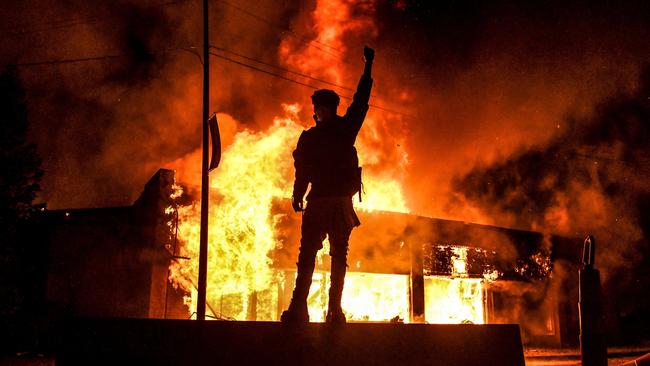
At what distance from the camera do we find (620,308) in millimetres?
26906

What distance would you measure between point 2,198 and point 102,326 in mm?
24283

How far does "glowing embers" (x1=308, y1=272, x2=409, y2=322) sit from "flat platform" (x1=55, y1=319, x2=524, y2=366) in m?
13.0

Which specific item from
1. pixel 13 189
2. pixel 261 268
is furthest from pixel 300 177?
pixel 13 189

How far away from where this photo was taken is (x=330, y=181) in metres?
4.90

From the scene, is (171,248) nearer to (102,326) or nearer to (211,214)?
(211,214)

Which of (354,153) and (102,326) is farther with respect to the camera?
(354,153)

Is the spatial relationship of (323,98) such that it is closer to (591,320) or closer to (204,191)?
(591,320)

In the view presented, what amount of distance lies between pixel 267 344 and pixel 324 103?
2.41 metres

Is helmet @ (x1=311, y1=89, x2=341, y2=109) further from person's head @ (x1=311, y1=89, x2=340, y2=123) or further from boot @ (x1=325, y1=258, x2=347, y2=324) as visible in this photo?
boot @ (x1=325, y1=258, x2=347, y2=324)

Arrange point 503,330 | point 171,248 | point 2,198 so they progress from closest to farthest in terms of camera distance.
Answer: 1. point 503,330
2. point 171,248
3. point 2,198

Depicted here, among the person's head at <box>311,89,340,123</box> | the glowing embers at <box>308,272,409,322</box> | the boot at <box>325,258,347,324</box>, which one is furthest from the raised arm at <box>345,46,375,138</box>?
the glowing embers at <box>308,272,409,322</box>

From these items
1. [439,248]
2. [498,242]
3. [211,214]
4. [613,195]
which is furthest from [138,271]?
[613,195]

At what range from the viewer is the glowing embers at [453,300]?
21359mm

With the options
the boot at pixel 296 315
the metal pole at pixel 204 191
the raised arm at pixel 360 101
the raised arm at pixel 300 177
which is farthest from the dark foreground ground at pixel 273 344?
the metal pole at pixel 204 191
